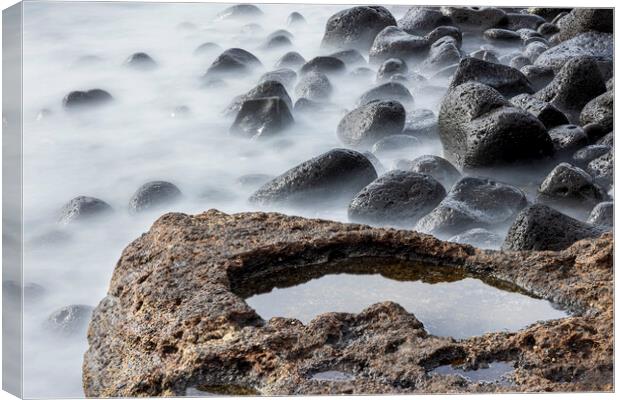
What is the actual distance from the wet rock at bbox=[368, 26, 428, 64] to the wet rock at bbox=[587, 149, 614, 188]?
4.93 ft

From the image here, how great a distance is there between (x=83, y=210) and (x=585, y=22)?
3803 millimetres

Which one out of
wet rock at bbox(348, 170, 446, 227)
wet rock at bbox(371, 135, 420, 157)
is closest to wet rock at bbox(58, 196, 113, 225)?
wet rock at bbox(348, 170, 446, 227)

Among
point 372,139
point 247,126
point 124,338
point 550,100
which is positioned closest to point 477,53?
point 550,100

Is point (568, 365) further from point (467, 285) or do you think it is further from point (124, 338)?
point (124, 338)

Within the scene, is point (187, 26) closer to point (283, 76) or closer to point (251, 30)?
point (251, 30)

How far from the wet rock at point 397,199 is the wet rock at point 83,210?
926mm

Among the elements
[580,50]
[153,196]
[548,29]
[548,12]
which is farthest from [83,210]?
[548,12]

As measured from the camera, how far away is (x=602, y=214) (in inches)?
167

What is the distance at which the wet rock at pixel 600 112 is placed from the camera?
213 inches

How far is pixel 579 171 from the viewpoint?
183 inches

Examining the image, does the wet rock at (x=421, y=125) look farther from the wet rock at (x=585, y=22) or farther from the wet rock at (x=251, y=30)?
the wet rock at (x=585, y=22)

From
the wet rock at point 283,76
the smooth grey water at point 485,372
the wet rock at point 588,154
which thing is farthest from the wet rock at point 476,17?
→ the smooth grey water at point 485,372

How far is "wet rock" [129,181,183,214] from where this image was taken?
4.06 metres

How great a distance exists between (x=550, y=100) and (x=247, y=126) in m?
1.89
